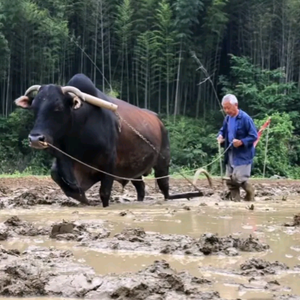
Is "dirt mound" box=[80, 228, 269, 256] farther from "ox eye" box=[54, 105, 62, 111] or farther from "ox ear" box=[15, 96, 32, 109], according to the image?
"ox ear" box=[15, 96, 32, 109]

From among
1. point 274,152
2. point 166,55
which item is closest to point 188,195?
point 274,152

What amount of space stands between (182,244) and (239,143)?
4.55 metres

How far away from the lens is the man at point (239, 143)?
8.96 metres

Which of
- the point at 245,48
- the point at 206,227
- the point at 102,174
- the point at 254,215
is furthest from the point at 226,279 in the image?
the point at 245,48

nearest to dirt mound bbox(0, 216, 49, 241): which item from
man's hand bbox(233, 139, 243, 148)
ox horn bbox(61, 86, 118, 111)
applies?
ox horn bbox(61, 86, 118, 111)

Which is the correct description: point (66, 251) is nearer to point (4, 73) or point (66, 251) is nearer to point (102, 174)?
point (102, 174)

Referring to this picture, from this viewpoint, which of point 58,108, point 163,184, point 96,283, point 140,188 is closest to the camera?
point 96,283

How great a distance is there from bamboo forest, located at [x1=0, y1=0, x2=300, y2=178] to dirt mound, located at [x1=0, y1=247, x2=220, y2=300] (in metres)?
28.0

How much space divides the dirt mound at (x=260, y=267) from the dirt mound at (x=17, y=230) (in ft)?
5.95

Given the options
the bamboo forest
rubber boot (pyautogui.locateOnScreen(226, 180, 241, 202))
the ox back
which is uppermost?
the bamboo forest

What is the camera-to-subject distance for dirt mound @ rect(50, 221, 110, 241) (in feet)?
15.7

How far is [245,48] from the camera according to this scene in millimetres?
42219

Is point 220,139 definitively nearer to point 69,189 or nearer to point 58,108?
point 69,189

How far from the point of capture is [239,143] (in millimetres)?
8867
